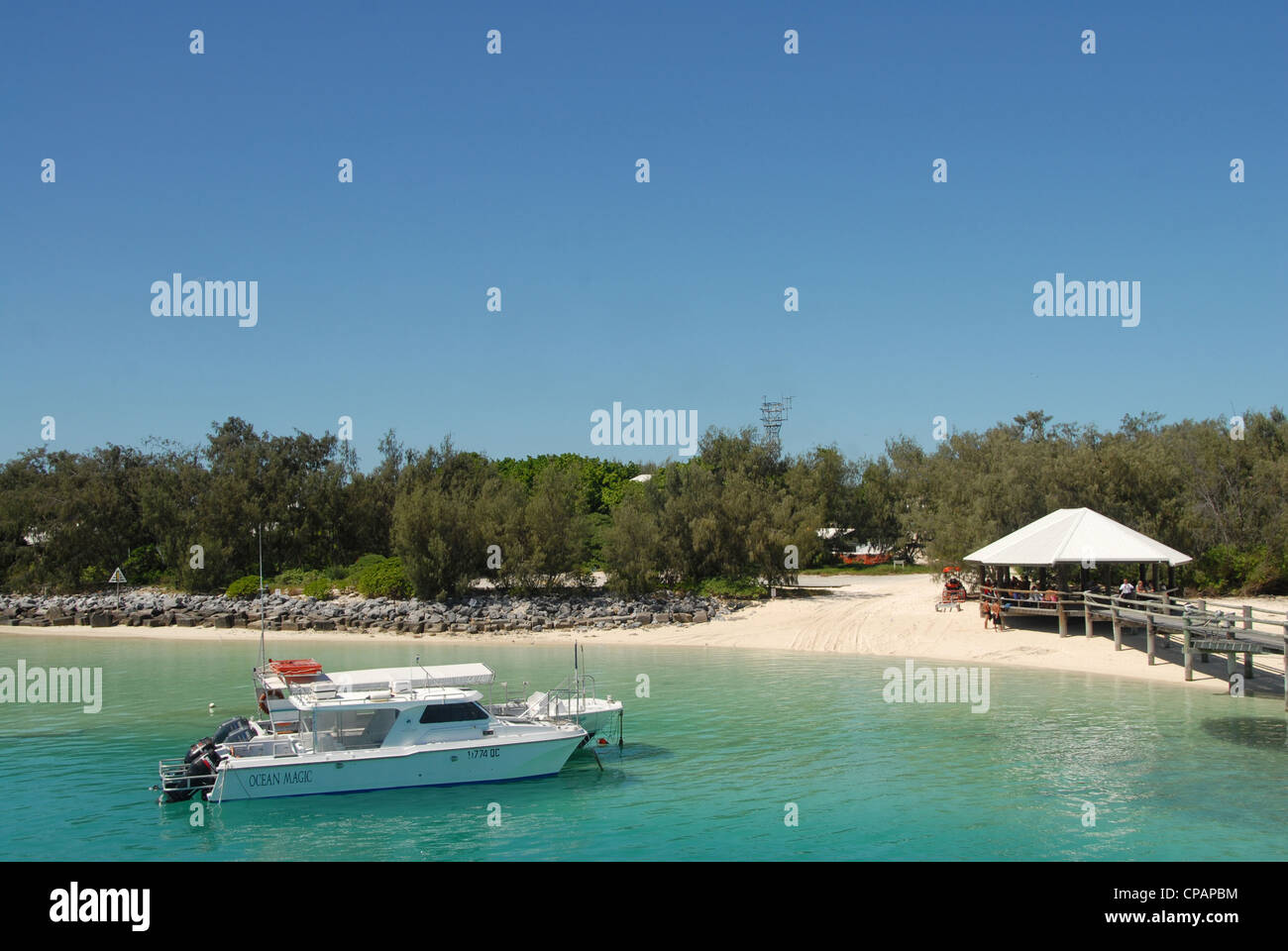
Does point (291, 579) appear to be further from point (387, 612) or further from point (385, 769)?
point (385, 769)

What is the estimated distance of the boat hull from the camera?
56.9 feet

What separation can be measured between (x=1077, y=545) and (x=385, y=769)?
2401cm

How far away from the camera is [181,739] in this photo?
72.6ft

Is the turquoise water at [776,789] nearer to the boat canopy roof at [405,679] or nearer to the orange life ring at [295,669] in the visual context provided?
the boat canopy roof at [405,679]

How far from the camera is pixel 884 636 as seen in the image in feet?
117

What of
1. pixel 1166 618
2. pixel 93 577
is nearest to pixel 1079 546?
pixel 1166 618

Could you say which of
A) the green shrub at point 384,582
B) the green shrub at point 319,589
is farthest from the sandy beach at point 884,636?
the green shrub at point 384,582

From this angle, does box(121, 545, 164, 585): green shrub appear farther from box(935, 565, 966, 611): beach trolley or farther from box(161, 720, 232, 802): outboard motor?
box(935, 565, 966, 611): beach trolley

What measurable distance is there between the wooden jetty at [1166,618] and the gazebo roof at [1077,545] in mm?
1355

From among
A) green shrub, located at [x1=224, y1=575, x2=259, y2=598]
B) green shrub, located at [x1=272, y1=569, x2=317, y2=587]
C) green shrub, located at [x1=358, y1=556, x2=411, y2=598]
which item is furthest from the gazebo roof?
green shrub, located at [x1=224, y1=575, x2=259, y2=598]

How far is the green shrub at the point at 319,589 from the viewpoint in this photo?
47969mm

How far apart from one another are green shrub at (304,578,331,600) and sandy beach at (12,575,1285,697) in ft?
15.8
